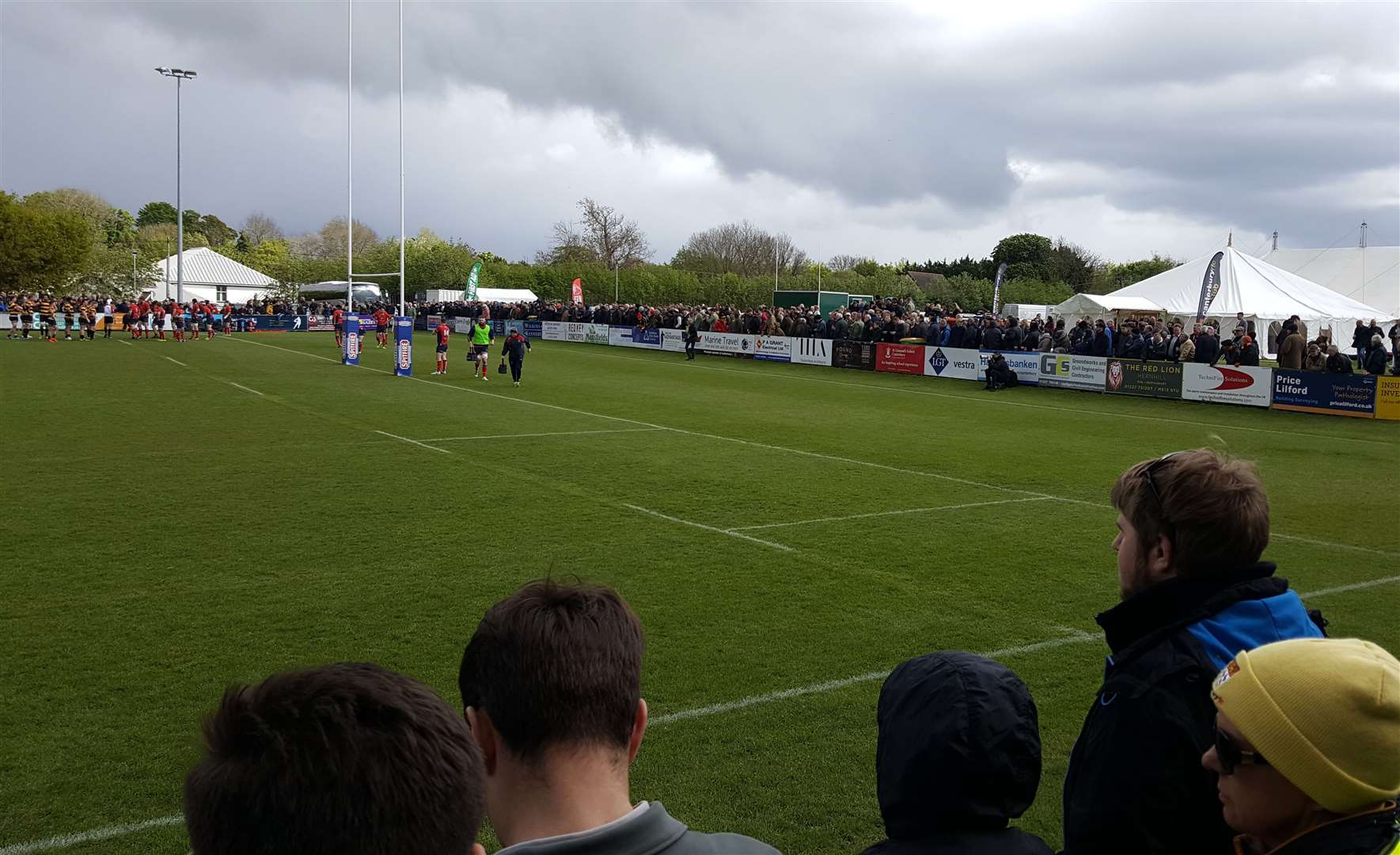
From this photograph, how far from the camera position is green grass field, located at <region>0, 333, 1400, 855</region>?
232 inches

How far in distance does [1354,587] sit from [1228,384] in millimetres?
18797

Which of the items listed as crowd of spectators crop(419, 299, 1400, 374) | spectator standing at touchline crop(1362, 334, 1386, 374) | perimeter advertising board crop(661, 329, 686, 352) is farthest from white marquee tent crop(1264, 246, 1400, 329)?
perimeter advertising board crop(661, 329, 686, 352)

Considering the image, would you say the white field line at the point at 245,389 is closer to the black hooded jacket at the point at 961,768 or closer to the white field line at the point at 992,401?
the white field line at the point at 992,401

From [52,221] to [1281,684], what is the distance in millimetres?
85290

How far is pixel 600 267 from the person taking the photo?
9888cm

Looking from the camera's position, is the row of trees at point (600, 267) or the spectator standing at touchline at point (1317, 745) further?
the row of trees at point (600, 267)

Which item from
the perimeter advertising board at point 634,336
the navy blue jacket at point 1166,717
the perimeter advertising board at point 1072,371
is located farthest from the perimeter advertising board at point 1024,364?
the navy blue jacket at point 1166,717

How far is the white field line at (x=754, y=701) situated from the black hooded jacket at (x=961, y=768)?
1.77 m

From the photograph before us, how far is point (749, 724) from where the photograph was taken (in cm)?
636

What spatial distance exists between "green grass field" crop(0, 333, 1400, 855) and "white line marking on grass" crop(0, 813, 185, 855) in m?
0.02

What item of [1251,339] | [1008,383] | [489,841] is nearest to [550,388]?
[1008,383]

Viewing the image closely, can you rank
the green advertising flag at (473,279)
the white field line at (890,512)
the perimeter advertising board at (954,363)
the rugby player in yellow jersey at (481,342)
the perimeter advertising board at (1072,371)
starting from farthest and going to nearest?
the green advertising flag at (473,279) < the perimeter advertising board at (954,363) < the rugby player in yellow jersey at (481,342) < the perimeter advertising board at (1072,371) < the white field line at (890,512)

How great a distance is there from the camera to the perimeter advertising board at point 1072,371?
1178 inches

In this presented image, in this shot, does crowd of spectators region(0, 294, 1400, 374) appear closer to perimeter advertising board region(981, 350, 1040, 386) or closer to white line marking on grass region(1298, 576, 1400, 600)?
perimeter advertising board region(981, 350, 1040, 386)
